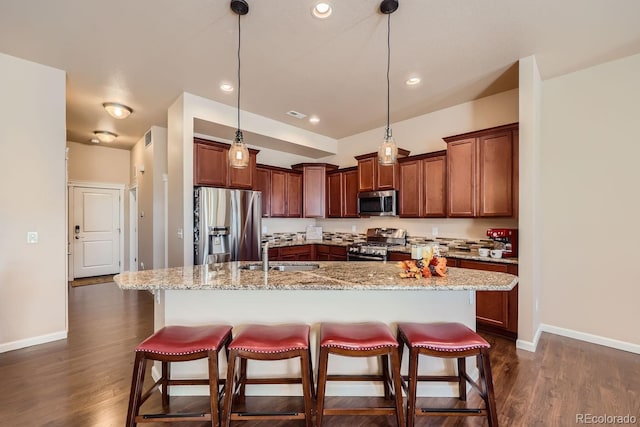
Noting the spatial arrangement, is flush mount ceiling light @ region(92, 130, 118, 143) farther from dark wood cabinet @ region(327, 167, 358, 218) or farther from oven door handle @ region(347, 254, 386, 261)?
oven door handle @ region(347, 254, 386, 261)

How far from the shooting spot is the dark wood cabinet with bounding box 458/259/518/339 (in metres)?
3.07

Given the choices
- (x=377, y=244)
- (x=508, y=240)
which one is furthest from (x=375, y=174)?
(x=508, y=240)

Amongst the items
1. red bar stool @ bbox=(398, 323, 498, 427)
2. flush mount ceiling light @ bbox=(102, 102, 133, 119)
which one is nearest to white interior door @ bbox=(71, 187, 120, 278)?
flush mount ceiling light @ bbox=(102, 102, 133, 119)

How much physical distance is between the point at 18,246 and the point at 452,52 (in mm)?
4739

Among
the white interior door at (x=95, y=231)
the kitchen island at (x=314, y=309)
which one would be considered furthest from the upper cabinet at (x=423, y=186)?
the white interior door at (x=95, y=231)

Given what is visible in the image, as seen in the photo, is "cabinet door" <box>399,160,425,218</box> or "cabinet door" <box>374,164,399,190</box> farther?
"cabinet door" <box>374,164,399,190</box>

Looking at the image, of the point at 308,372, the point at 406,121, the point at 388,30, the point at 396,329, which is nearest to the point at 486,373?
the point at 396,329

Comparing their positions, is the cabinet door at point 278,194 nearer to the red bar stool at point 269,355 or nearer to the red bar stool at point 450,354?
the red bar stool at point 269,355

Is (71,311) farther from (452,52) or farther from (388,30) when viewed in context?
(452,52)

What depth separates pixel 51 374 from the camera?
242cm

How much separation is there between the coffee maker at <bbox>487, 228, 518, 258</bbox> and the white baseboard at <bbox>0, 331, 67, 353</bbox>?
16.4 ft

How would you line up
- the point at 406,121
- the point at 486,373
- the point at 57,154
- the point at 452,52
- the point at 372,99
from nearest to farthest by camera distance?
1. the point at 486,373
2. the point at 452,52
3. the point at 57,154
4. the point at 372,99
5. the point at 406,121

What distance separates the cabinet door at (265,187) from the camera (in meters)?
5.00

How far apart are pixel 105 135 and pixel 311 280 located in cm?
561
